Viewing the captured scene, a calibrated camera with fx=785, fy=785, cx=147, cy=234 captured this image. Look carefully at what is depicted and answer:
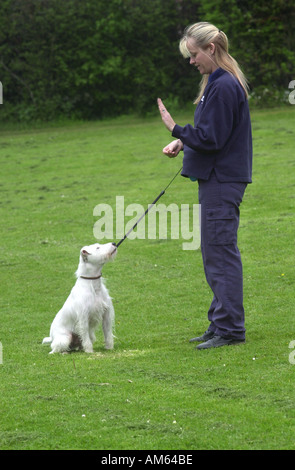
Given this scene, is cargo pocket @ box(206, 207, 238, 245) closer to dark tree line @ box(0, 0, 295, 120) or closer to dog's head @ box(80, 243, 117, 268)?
dog's head @ box(80, 243, 117, 268)

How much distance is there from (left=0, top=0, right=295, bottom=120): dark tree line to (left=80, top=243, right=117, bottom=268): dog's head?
17.2 m

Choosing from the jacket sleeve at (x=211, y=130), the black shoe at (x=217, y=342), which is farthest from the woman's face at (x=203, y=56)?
the black shoe at (x=217, y=342)

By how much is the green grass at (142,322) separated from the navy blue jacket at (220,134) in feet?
4.86

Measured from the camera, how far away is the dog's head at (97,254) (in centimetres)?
711

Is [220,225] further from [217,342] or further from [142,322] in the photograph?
[142,322]

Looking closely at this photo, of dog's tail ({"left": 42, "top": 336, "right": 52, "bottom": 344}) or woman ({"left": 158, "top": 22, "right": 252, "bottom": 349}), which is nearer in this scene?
woman ({"left": 158, "top": 22, "right": 252, "bottom": 349})

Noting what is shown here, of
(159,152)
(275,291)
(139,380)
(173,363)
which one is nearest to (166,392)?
(139,380)

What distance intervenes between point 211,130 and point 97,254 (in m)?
1.68

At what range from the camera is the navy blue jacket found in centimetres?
619

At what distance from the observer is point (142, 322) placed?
838 cm

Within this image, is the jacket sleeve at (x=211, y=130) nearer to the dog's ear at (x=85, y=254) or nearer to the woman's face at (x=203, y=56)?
the woman's face at (x=203, y=56)

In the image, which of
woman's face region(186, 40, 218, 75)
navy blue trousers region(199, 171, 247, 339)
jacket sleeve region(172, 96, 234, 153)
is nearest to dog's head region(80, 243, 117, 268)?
navy blue trousers region(199, 171, 247, 339)

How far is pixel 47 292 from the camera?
10312 millimetres

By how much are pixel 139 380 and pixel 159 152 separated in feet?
46.4
